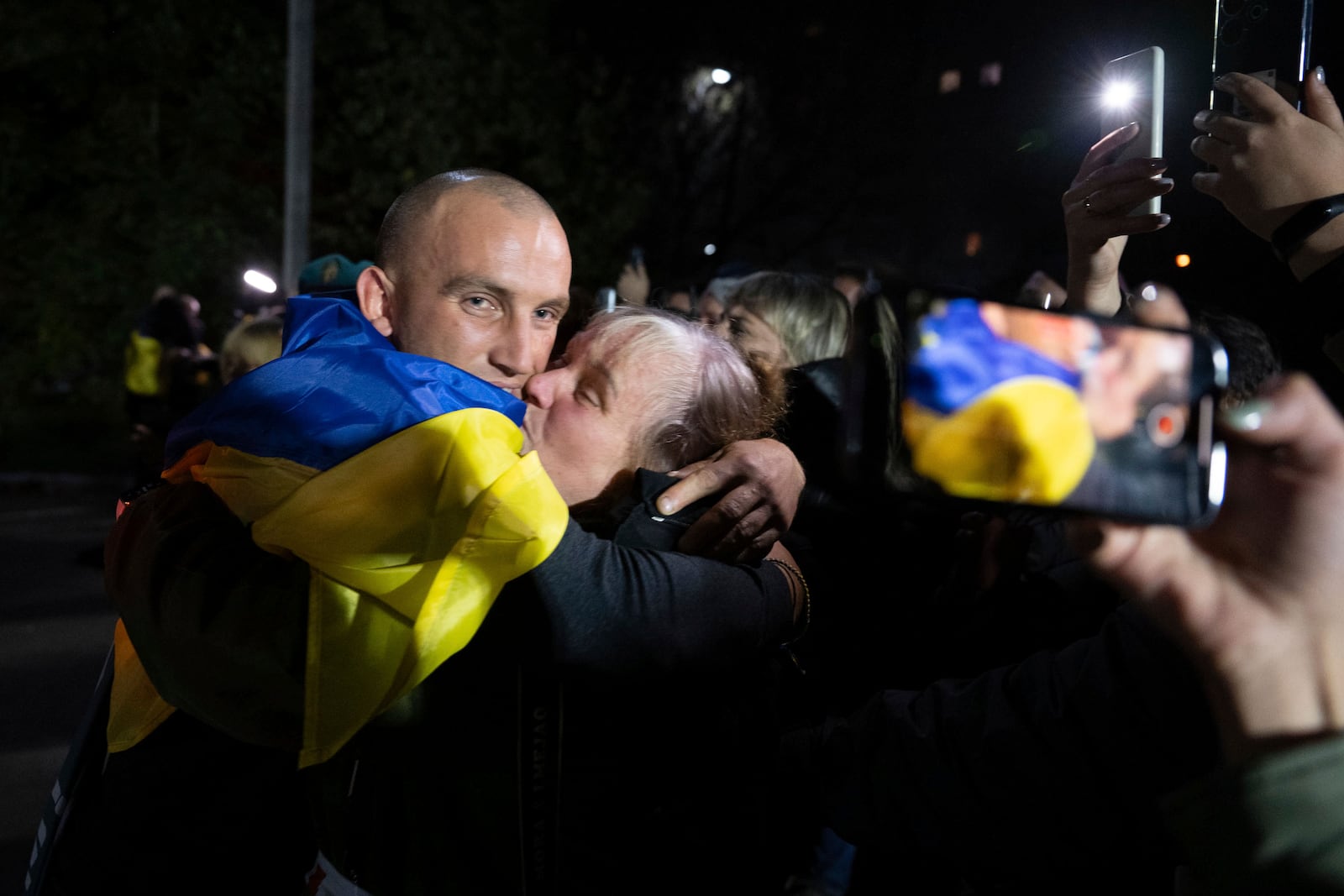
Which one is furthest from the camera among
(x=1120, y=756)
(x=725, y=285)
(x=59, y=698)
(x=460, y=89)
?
(x=460, y=89)

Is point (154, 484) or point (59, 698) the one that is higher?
point (154, 484)

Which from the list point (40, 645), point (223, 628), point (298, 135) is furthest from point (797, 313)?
point (298, 135)

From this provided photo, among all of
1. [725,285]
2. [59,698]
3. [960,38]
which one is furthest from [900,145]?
[59,698]

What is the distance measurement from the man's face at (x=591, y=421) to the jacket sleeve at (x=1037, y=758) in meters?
0.72

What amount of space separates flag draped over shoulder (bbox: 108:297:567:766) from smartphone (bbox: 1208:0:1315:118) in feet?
4.22

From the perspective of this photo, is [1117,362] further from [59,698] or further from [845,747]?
[59,698]

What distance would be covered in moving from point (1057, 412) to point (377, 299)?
175 cm

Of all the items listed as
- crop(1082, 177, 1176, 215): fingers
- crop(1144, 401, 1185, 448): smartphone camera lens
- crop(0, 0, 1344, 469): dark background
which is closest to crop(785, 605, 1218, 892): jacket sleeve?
crop(1144, 401, 1185, 448): smartphone camera lens

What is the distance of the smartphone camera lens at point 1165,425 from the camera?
84 cm

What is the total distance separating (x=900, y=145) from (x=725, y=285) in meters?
12.8

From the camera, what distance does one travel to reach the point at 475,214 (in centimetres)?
217

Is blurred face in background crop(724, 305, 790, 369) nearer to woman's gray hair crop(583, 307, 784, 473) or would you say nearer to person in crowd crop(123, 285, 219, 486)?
woman's gray hair crop(583, 307, 784, 473)

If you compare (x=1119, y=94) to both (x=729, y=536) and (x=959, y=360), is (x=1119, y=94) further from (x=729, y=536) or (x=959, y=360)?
(x=959, y=360)

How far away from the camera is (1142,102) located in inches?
79.1
